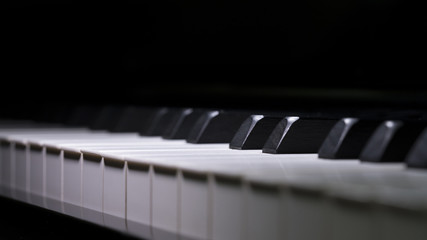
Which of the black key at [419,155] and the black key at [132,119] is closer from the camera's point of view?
the black key at [419,155]

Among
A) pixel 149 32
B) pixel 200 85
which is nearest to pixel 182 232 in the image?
pixel 200 85

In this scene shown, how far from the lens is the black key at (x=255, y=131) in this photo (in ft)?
4.95

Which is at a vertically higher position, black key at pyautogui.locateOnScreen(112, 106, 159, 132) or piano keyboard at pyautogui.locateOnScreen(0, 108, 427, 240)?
piano keyboard at pyautogui.locateOnScreen(0, 108, 427, 240)

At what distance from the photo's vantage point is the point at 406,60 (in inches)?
67.1

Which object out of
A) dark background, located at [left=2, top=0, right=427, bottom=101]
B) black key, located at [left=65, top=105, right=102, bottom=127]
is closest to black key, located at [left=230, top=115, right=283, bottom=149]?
dark background, located at [left=2, top=0, right=427, bottom=101]

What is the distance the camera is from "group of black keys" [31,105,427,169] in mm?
1220

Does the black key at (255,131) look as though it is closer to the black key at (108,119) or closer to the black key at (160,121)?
the black key at (160,121)

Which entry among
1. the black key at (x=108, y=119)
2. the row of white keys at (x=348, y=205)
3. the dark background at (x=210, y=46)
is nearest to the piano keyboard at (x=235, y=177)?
the row of white keys at (x=348, y=205)

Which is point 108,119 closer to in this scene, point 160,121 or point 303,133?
point 160,121

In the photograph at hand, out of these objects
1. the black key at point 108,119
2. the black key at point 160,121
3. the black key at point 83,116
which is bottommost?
the black key at point 83,116

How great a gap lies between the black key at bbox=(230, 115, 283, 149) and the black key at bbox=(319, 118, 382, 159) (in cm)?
20

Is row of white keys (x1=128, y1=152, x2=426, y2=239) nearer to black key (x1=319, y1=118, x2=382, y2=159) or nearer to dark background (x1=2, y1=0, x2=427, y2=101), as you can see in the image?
black key (x1=319, y1=118, x2=382, y2=159)

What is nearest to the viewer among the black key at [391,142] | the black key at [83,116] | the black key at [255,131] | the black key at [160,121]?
the black key at [391,142]

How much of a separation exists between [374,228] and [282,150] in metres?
0.54
